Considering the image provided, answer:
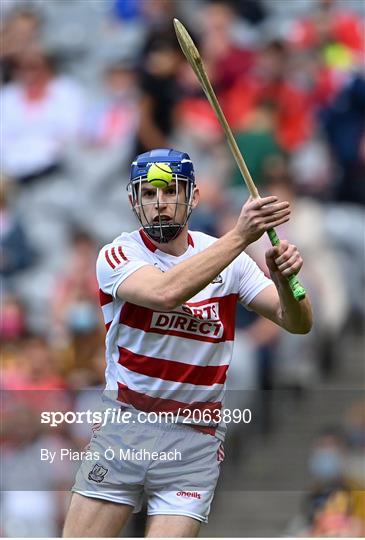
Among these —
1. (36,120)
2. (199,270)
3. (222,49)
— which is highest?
(222,49)

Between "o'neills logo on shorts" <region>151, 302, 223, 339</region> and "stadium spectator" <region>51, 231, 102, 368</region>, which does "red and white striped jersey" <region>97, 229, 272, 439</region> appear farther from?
"stadium spectator" <region>51, 231, 102, 368</region>

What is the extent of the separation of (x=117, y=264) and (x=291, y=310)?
2.09ft

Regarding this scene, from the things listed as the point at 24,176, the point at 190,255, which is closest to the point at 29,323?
the point at 24,176

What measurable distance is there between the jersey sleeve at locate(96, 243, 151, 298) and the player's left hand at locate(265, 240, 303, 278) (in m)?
0.46

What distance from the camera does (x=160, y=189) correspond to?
463 centimetres

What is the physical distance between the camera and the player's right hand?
4281 mm

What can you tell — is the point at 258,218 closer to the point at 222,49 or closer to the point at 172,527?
the point at 172,527

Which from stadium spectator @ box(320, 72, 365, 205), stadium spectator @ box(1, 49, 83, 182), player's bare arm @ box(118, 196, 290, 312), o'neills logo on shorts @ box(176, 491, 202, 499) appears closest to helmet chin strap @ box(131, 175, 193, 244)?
player's bare arm @ box(118, 196, 290, 312)

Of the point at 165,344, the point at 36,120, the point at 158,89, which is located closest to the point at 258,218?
the point at 165,344

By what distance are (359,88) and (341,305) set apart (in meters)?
1.57

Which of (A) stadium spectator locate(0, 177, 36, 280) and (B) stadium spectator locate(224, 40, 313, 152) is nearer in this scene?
(A) stadium spectator locate(0, 177, 36, 280)

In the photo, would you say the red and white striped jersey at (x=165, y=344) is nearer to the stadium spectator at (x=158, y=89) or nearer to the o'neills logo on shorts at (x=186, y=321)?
the o'neills logo on shorts at (x=186, y=321)

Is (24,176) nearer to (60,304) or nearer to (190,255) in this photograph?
(60,304)

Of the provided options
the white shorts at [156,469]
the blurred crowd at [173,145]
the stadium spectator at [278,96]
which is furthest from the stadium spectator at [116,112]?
the white shorts at [156,469]
